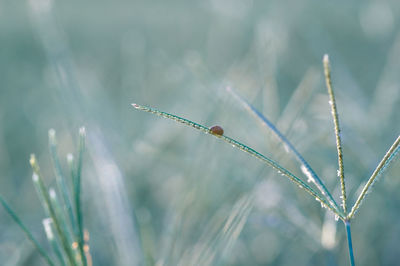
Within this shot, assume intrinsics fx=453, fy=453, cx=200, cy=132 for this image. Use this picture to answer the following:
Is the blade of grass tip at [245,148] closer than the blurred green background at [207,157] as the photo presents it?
Yes

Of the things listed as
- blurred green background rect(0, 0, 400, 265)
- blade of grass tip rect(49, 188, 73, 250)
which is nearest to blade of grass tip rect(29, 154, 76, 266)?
blade of grass tip rect(49, 188, 73, 250)

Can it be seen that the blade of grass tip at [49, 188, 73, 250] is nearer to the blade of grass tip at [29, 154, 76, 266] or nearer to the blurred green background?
the blade of grass tip at [29, 154, 76, 266]

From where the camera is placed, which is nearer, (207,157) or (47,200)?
(47,200)

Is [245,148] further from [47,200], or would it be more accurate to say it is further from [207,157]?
[207,157]

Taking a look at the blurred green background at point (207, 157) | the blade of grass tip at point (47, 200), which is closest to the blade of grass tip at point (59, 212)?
the blade of grass tip at point (47, 200)

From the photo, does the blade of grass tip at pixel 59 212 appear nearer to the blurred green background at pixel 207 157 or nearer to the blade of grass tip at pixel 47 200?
the blade of grass tip at pixel 47 200

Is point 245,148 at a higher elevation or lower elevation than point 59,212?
higher

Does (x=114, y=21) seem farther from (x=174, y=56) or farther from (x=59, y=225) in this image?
(x=59, y=225)

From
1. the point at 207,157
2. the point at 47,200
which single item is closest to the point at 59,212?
the point at 47,200
